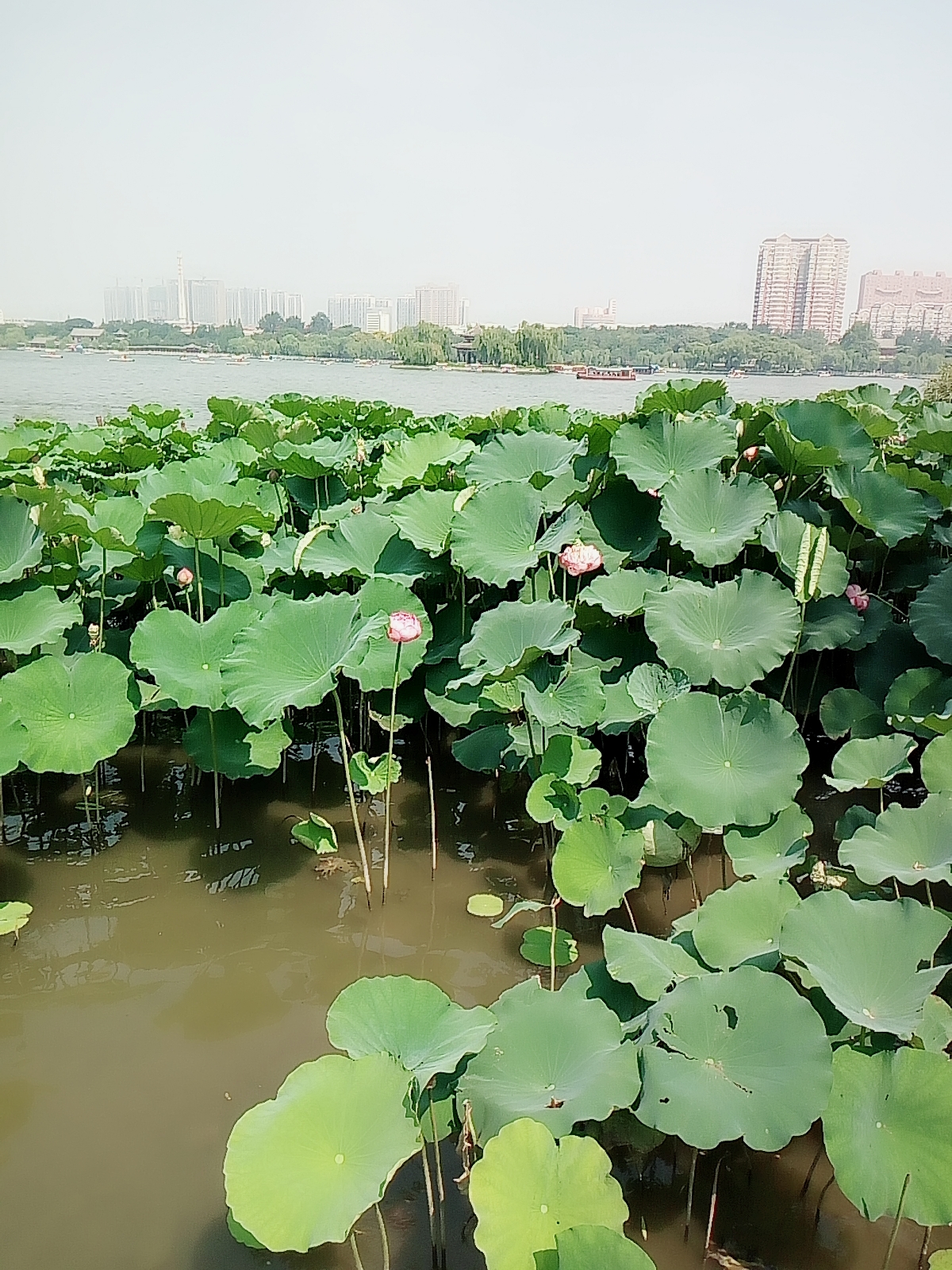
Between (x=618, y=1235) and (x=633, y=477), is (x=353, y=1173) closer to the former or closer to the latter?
(x=618, y=1235)

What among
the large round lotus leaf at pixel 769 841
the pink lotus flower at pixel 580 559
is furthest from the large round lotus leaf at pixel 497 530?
the large round lotus leaf at pixel 769 841

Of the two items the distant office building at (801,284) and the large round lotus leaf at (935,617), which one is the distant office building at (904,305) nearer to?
the distant office building at (801,284)

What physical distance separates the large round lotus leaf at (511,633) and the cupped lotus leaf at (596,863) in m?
0.53

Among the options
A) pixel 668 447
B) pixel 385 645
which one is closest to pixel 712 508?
pixel 668 447

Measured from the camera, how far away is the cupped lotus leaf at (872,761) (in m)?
2.14

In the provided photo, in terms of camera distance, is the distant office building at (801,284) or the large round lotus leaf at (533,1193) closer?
the large round lotus leaf at (533,1193)

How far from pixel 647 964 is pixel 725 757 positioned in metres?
0.77

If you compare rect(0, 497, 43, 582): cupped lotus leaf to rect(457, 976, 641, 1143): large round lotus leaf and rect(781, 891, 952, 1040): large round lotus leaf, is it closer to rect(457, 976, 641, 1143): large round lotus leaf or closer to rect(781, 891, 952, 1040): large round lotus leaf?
rect(457, 976, 641, 1143): large round lotus leaf

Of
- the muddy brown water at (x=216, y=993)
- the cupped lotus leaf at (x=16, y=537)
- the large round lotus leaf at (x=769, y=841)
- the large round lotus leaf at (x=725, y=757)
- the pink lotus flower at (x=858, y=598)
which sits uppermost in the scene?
the cupped lotus leaf at (x=16, y=537)

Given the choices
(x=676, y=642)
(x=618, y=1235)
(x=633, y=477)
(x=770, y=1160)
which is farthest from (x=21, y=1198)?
(x=633, y=477)

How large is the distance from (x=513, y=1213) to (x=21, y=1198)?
0.98m

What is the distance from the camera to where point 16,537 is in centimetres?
290

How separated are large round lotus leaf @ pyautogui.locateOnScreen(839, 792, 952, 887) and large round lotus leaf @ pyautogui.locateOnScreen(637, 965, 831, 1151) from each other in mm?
444

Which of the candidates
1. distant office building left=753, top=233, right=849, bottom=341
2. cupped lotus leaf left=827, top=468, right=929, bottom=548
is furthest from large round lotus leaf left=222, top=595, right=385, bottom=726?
distant office building left=753, top=233, right=849, bottom=341
